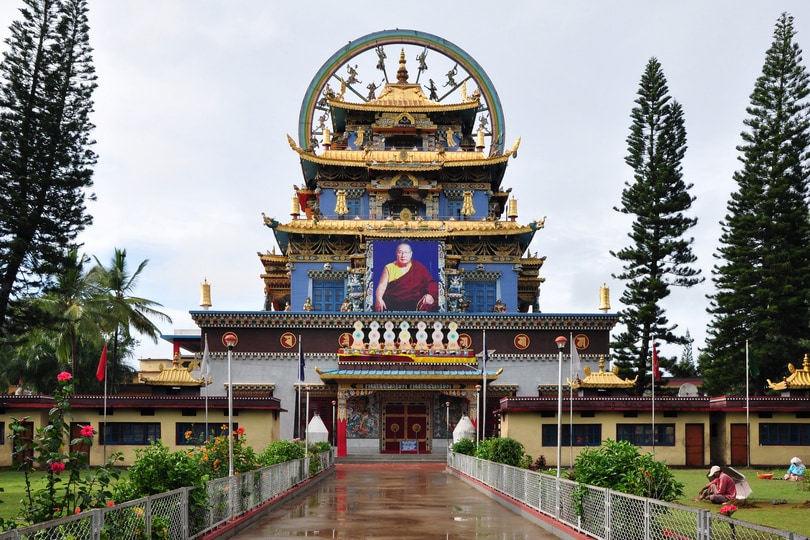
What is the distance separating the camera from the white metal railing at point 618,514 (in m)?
9.75

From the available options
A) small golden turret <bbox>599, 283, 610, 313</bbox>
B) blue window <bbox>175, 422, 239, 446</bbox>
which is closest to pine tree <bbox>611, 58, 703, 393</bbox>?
small golden turret <bbox>599, 283, 610, 313</bbox>

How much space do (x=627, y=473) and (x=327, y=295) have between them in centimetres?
3588

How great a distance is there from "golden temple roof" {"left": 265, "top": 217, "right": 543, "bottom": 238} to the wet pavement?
74.0ft

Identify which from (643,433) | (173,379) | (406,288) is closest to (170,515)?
(643,433)

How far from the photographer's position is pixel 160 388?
38.1 m

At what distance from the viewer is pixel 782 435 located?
34.3 meters

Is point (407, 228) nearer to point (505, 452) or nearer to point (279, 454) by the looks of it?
point (505, 452)

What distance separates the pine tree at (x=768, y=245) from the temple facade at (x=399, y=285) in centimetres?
627

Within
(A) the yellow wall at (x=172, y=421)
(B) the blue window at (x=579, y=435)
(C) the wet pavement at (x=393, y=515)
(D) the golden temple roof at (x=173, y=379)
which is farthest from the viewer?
(D) the golden temple roof at (x=173, y=379)

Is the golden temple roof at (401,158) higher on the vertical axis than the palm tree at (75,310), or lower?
higher

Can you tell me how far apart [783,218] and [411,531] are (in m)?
36.2

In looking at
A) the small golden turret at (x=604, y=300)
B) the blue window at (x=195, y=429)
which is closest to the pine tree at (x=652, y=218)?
the small golden turret at (x=604, y=300)

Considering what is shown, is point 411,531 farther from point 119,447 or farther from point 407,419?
point 407,419

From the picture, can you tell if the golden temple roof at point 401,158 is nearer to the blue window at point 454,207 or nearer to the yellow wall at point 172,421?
the blue window at point 454,207
